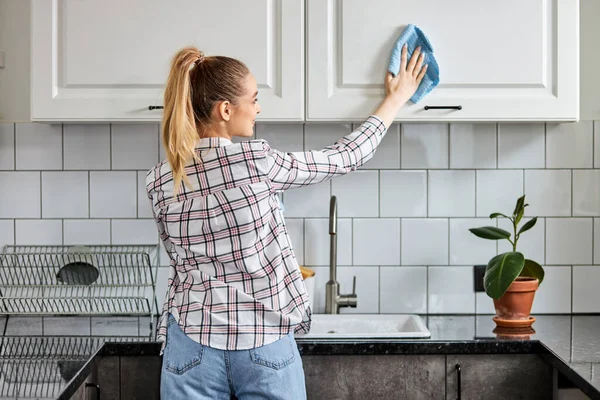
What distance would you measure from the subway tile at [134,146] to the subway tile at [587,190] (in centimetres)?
133

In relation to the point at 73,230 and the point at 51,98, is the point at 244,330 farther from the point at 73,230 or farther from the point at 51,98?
the point at 73,230

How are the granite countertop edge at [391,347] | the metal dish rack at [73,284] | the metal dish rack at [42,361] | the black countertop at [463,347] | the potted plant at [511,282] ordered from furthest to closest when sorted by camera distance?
1. the metal dish rack at [73,284]
2. the potted plant at [511,282]
3. the granite countertop edge at [391,347]
4. the black countertop at [463,347]
5. the metal dish rack at [42,361]

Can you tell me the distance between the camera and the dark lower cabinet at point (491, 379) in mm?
1861

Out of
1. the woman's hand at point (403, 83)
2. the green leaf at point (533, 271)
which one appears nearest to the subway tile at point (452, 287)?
the green leaf at point (533, 271)

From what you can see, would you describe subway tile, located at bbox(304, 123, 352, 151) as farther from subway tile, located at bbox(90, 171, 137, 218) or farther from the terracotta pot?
the terracotta pot

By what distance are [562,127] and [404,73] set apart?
68 cm

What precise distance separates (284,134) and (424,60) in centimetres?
55

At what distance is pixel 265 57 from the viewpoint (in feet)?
6.57

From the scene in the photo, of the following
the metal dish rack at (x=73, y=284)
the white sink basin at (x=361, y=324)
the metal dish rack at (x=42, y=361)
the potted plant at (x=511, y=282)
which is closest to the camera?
the metal dish rack at (x=42, y=361)

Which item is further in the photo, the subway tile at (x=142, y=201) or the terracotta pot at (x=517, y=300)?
the subway tile at (x=142, y=201)

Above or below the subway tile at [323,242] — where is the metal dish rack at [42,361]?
below

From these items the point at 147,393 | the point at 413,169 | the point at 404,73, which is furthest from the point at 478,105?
the point at 147,393

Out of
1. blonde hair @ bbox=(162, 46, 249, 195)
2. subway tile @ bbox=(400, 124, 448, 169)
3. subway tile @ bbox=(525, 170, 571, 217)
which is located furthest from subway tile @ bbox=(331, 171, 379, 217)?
blonde hair @ bbox=(162, 46, 249, 195)

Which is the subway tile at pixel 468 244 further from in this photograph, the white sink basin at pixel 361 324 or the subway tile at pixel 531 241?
the white sink basin at pixel 361 324
